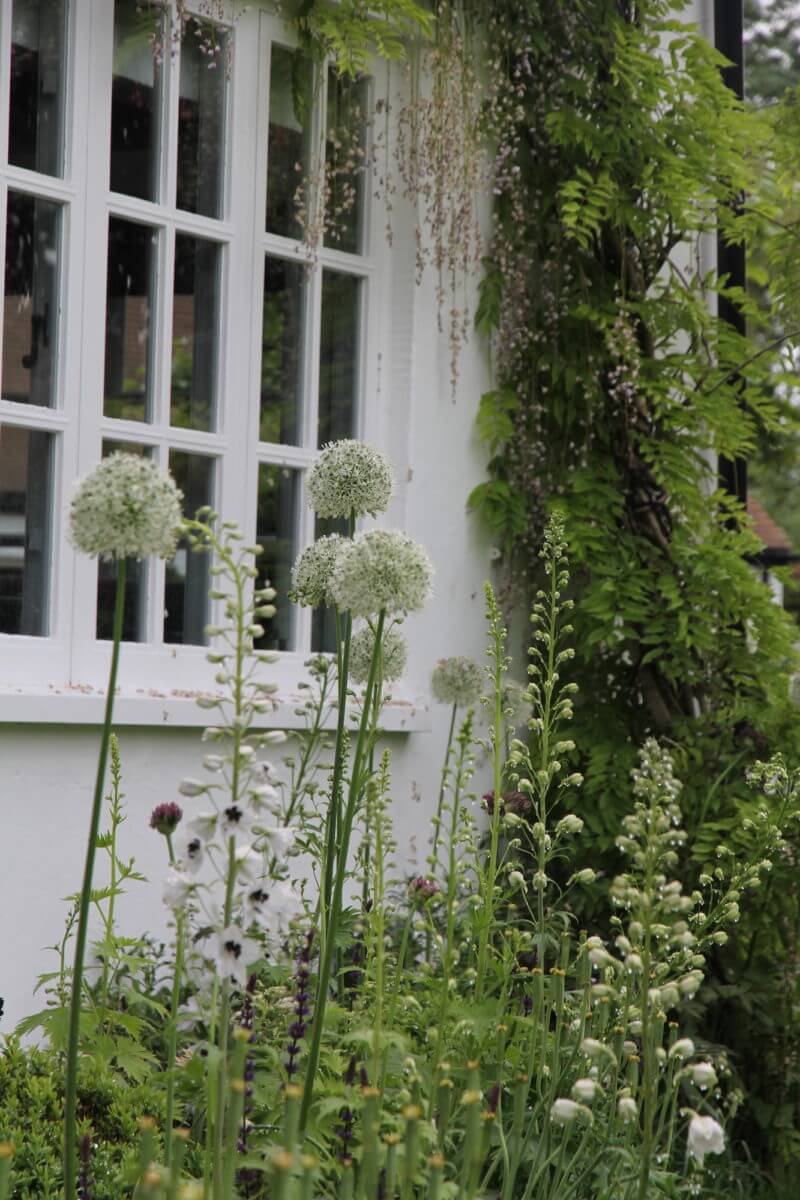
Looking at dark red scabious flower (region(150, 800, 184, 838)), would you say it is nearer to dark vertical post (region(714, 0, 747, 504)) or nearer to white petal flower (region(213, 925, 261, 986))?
white petal flower (region(213, 925, 261, 986))

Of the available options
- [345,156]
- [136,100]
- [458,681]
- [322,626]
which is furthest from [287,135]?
[458,681]

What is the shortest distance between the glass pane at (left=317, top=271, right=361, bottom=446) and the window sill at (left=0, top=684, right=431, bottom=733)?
974 millimetres

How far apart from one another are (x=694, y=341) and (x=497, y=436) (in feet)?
2.84

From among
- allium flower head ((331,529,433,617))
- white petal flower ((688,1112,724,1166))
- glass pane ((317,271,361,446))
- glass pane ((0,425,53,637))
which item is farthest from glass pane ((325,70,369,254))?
white petal flower ((688,1112,724,1166))

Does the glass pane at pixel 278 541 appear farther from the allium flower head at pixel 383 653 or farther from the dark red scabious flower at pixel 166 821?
the dark red scabious flower at pixel 166 821

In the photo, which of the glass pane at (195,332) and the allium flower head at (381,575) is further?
the glass pane at (195,332)

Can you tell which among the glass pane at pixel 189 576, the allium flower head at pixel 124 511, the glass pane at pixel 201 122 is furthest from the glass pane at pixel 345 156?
the allium flower head at pixel 124 511

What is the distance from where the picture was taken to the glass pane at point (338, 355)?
14.4ft

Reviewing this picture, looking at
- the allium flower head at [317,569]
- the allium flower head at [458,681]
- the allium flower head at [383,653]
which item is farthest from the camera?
the allium flower head at [458,681]

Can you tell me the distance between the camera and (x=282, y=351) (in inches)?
167

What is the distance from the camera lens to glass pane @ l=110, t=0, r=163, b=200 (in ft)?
12.4

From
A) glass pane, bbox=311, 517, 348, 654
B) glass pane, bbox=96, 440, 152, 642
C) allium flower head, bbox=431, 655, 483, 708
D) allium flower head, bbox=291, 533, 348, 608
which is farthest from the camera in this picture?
glass pane, bbox=311, 517, 348, 654

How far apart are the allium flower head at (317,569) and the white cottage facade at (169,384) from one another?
112cm

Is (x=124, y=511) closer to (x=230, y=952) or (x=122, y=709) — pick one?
(x=230, y=952)
